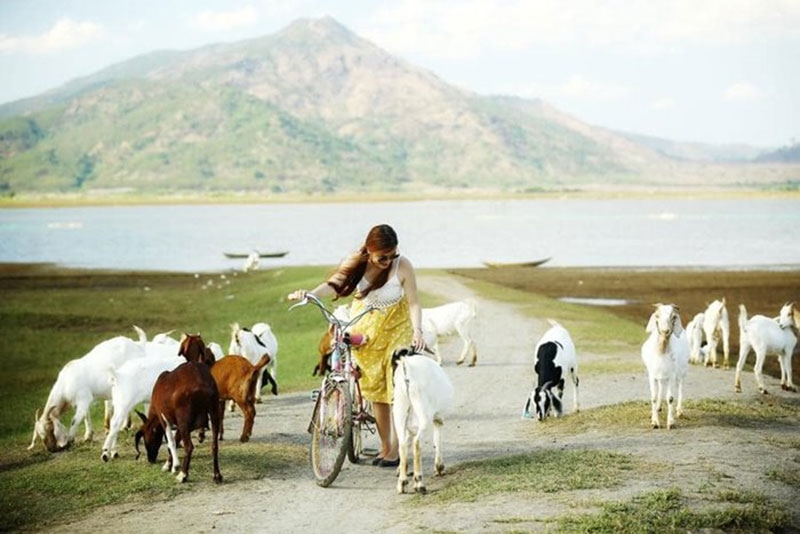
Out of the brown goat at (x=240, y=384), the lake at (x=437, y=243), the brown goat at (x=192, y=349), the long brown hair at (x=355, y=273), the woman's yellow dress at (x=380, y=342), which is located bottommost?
the lake at (x=437, y=243)

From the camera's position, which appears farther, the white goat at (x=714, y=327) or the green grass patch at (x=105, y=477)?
the white goat at (x=714, y=327)

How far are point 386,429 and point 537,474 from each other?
5.75 ft

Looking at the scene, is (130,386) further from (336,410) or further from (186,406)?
(336,410)

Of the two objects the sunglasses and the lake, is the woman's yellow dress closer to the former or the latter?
the sunglasses

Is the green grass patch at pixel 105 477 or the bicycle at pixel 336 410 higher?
the bicycle at pixel 336 410

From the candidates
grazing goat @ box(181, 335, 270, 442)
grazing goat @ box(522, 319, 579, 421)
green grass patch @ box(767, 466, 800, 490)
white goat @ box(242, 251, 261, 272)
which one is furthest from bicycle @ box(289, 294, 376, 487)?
white goat @ box(242, 251, 261, 272)

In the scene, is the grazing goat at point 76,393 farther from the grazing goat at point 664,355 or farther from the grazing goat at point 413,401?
the grazing goat at point 664,355

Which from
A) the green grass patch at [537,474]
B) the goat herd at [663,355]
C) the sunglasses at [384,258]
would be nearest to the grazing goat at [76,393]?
the sunglasses at [384,258]

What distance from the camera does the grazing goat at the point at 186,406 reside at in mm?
10336

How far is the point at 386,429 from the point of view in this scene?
10.6m

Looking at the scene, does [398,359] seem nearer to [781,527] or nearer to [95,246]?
[781,527]

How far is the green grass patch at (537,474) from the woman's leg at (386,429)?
29.5 inches

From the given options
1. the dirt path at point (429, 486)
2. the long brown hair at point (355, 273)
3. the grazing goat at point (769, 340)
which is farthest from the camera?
the grazing goat at point (769, 340)

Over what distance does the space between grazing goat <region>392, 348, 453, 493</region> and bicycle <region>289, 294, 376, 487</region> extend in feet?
1.70
